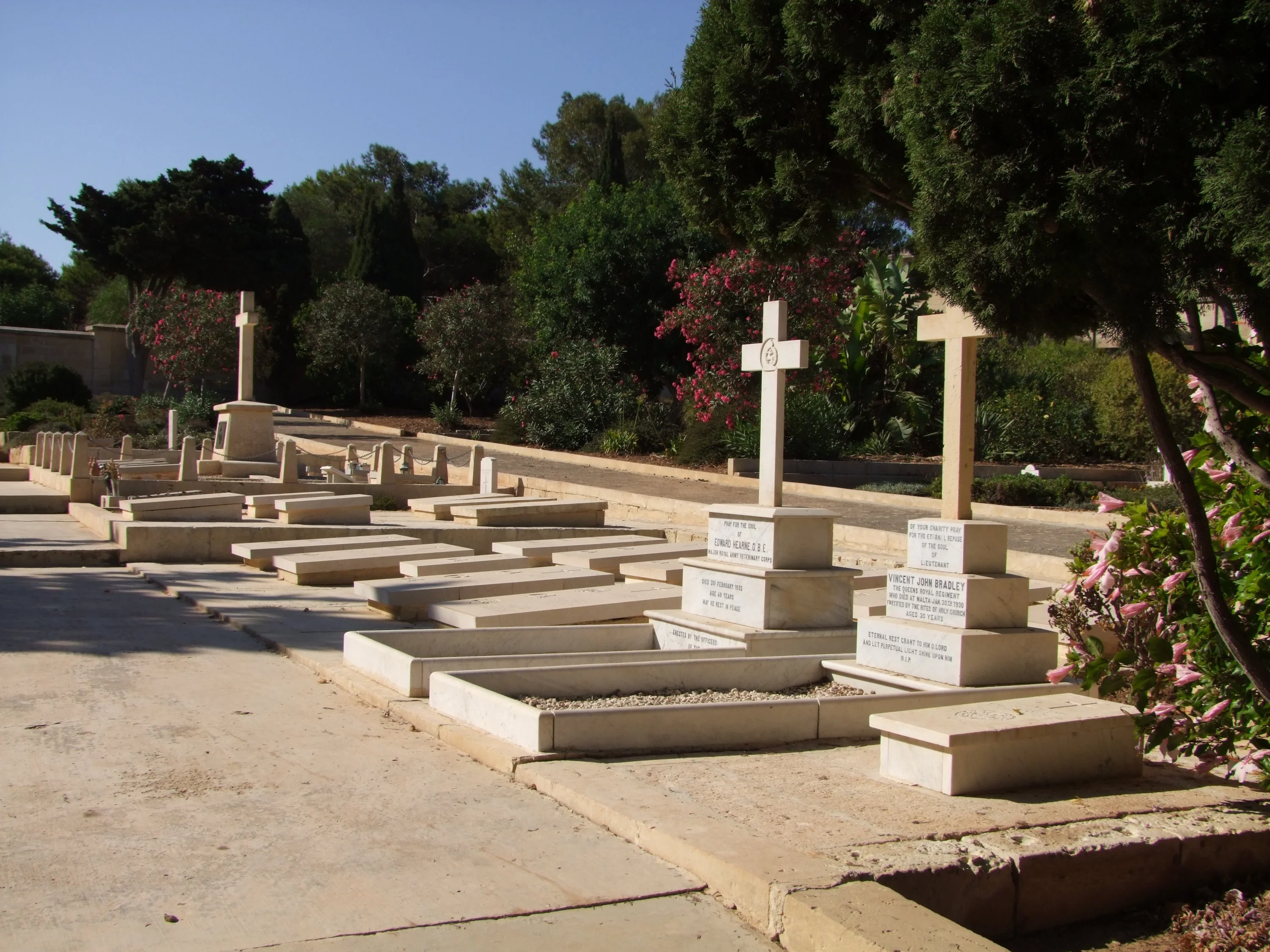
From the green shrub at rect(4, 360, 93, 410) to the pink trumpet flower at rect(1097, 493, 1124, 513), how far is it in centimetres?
3548

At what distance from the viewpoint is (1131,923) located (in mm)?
4371

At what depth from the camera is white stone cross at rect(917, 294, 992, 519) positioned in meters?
6.92

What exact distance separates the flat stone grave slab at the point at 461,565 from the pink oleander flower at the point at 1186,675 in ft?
22.5

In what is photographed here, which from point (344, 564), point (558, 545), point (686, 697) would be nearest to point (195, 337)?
point (558, 545)

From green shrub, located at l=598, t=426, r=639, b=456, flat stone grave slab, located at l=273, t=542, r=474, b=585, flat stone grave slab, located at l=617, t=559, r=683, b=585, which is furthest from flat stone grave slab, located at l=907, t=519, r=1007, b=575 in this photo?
green shrub, located at l=598, t=426, r=639, b=456

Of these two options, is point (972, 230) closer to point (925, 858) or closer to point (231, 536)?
point (925, 858)

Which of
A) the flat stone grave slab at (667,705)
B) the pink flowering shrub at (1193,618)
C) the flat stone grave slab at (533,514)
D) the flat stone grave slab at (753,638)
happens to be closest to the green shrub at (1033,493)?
the flat stone grave slab at (533,514)

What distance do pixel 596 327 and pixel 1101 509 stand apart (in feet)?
91.1

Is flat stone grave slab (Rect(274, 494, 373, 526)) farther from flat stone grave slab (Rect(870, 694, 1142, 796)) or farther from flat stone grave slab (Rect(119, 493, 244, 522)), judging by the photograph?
flat stone grave slab (Rect(870, 694, 1142, 796))

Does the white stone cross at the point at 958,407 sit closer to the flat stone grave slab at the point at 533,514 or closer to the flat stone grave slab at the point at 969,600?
the flat stone grave slab at the point at 969,600

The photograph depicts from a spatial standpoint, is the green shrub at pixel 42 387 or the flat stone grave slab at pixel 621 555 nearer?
the flat stone grave slab at pixel 621 555

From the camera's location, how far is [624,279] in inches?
1287

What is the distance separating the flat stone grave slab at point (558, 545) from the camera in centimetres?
1219

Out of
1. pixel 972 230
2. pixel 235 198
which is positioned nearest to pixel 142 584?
pixel 972 230
